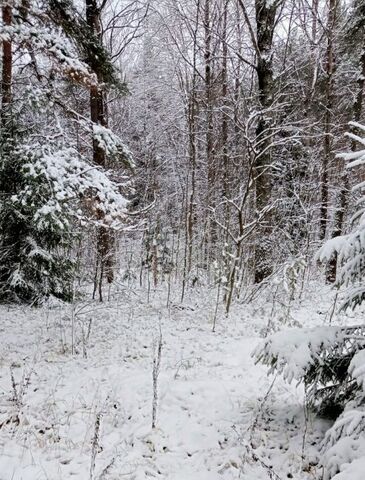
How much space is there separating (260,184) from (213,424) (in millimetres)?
6532

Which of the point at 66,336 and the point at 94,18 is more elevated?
the point at 94,18

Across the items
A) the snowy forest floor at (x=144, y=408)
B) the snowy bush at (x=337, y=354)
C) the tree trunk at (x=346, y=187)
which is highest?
the tree trunk at (x=346, y=187)

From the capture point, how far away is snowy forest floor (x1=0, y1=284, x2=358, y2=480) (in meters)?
3.29

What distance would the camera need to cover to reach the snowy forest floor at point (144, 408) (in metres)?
3.29

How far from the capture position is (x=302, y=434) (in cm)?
350

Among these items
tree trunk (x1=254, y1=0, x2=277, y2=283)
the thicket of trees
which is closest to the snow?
the thicket of trees

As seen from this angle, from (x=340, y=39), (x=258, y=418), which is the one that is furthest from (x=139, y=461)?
(x=340, y=39)

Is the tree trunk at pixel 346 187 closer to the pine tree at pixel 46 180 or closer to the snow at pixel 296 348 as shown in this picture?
the pine tree at pixel 46 180

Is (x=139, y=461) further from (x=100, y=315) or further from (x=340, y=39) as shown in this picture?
(x=340, y=39)

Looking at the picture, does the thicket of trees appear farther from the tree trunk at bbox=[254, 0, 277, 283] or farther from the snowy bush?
the snowy bush

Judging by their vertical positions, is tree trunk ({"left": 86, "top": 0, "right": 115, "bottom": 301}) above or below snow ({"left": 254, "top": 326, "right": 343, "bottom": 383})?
above

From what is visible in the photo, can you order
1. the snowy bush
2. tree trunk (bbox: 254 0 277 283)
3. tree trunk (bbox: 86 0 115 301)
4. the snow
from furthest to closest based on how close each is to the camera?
tree trunk (bbox: 254 0 277 283)
tree trunk (bbox: 86 0 115 301)
the snow
the snowy bush

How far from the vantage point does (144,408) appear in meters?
4.21

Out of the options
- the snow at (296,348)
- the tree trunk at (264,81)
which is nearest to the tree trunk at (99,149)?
the tree trunk at (264,81)
